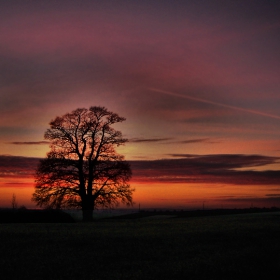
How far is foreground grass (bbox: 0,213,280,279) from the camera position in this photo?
14320mm

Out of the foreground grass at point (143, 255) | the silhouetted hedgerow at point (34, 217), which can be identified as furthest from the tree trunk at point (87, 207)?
the foreground grass at point (143, 255)

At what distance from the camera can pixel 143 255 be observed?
1711 cm

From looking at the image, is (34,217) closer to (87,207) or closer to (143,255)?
(87,207)

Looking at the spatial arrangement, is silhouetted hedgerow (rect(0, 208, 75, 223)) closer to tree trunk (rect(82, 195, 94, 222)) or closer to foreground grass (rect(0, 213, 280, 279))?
tree trunk (rect(82, 195, 94, 222))

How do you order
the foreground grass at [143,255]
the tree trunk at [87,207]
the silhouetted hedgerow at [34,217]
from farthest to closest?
the tree trunk at [87,207] → the silhouetted hedgerow at [34,217] → the foreground grass at [143,255]

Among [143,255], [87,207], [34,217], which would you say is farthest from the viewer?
[87,207]

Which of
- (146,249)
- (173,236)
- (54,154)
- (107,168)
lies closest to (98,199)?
(107,168)

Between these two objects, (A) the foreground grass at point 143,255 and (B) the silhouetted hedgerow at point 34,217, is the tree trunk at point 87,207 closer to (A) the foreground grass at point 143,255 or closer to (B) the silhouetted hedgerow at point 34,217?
(B) the silhouetted hedgerow at point 34,217

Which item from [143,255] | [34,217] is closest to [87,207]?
[34,217]

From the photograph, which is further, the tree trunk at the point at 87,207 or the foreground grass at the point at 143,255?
the tree trunk at the point at 87,207

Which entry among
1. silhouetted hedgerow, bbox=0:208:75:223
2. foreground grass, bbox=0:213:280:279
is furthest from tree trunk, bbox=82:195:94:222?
foreground grass, bbox=0:213:280:279

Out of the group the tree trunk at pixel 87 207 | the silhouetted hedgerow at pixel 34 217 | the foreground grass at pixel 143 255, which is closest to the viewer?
the foreground grass at pixel 143 255

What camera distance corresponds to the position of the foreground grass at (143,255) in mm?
14320

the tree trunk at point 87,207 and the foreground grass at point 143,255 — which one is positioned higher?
the tree trunk at point 87,207
